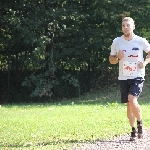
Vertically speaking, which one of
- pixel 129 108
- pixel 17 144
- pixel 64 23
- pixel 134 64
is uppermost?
pixel 64 23

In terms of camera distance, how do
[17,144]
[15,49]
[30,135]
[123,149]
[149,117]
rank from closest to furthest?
[123,149] < [17,144] < [30,135] < [149,117] < [15,49]

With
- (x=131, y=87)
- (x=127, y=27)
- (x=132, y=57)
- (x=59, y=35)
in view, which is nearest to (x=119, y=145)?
(x=131, y=87)

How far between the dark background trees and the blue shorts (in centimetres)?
1211

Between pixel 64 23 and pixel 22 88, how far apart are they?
158 inches

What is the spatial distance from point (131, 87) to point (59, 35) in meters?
13.5

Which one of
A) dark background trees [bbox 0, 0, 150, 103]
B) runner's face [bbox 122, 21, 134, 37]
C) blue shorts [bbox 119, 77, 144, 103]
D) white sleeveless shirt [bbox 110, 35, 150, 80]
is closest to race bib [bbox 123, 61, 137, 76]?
white sleeveless shirt [bbox 110, 35, 150, 80]

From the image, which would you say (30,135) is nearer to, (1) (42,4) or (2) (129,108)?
(2) (129,108)

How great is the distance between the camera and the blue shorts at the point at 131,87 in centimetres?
720

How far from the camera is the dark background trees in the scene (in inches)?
774

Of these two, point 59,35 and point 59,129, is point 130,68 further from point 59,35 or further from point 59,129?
point 59,35

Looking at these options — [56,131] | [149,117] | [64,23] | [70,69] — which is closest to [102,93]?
[70,69]

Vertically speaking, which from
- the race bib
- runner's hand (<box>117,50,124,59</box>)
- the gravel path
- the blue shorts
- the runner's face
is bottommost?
the gravel path

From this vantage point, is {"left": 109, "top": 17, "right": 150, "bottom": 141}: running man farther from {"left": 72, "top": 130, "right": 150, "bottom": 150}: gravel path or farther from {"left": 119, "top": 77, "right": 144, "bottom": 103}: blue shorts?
{"left": 72, "top": 130, "right": 150, "bottom": 150}: gravel path

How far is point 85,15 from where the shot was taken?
20.0 meters
